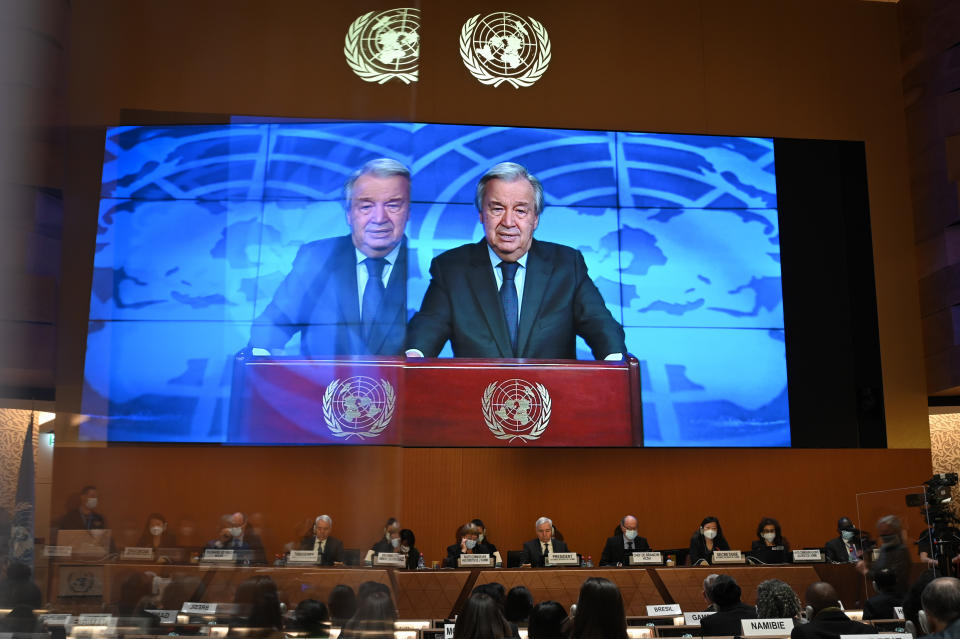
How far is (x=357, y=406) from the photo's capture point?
0.43 metres

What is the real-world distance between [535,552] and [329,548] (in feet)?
22.0

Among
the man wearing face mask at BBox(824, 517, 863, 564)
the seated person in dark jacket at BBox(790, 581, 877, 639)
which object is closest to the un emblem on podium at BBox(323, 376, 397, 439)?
the seated person in dark jacket at BBox(790, 581, 877, 639)

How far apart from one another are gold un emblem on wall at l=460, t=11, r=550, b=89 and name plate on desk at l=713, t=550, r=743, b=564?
5.16 m

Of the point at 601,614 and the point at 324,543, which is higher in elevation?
the point at 324,543

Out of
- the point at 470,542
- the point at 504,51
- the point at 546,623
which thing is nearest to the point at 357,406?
the point at 546,623

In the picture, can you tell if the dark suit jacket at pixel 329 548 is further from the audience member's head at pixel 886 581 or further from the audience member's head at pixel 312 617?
the audience member's head at pixel 886 581

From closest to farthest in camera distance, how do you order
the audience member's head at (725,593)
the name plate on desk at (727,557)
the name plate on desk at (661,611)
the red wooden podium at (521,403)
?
the audience member's head at (725,593) < the name plate on desk at (661,611) < the name plate on desk at (727,557) < the red wooden podium at (521,403)

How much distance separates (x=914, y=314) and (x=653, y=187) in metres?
3.20

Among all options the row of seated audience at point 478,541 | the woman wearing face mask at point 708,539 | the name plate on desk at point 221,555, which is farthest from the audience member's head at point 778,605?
the name plate on desk at point 221,555

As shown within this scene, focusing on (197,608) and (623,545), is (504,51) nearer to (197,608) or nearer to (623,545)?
(623,545)

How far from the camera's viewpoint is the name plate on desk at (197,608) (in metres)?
0.38

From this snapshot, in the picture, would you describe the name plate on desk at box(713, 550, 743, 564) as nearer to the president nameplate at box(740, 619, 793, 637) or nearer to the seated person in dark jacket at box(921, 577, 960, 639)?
the president nameplate at box(740, 619, 793, 637)

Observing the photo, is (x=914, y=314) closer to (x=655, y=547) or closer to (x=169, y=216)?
(x=655, y=547)

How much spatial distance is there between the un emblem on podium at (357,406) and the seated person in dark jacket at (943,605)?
9.65 feet
